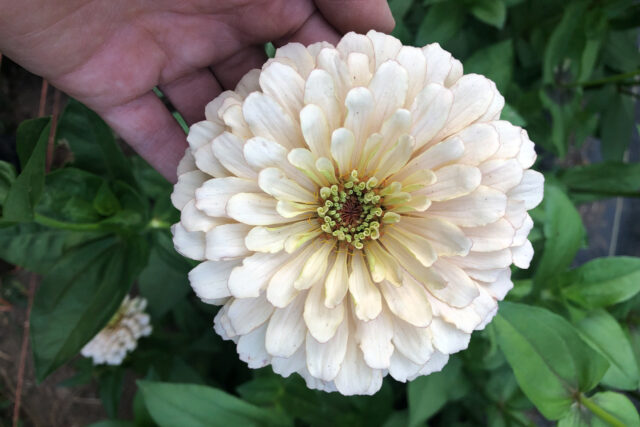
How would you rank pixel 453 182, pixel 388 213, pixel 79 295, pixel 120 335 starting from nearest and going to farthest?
pixel 453 182, pixel 388 213, pixel 79 295, pixel 120 335

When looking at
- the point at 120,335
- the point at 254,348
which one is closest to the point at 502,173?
the point at 254,348

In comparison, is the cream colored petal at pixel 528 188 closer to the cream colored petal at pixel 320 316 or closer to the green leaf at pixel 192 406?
the cream colored petal at pixel 320 316

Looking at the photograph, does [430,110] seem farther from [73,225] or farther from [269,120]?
[73,225]

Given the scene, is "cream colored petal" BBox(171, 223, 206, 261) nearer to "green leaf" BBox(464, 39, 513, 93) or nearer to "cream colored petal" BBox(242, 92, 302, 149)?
"cream colored petal" BBox(242, 92, 302, 149)

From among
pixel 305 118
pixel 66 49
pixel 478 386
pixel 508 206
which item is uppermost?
pixel 66 49

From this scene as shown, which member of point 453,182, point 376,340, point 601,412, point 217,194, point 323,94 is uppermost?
point 323,94

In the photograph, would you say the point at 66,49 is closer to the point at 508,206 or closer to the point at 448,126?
the point at 448,126

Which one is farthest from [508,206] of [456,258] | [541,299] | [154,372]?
[154,372]
